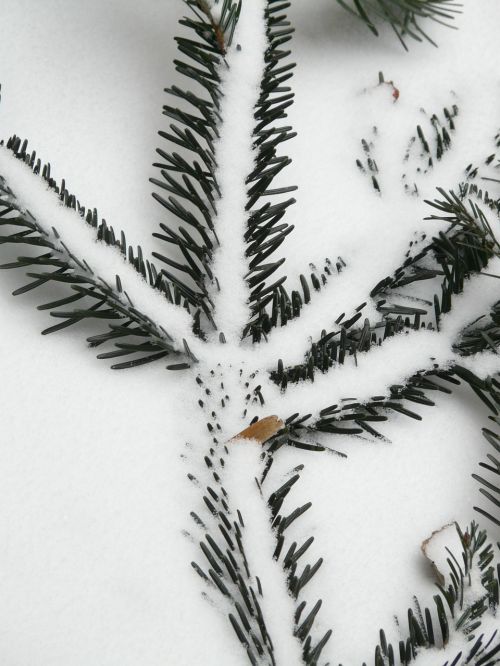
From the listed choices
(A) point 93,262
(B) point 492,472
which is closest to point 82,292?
(A) point 93,262

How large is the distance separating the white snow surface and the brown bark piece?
0.01 meters

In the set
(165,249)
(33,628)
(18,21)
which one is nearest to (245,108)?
(165,249)

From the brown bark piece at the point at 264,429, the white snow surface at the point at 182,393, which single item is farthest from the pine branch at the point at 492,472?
the brown bark piece at the point at 264,429

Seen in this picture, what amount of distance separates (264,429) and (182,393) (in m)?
0.06

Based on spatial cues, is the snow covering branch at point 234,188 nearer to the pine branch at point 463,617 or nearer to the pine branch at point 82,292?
the pine branch at point 82,292

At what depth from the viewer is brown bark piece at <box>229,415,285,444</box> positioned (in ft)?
1.35

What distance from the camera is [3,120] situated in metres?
0.51

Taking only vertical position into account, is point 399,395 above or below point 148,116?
below

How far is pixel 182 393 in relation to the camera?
0.44m

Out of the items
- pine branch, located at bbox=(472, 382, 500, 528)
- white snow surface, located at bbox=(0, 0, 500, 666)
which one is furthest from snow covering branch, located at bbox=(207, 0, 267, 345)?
pine branch, located at bbox=(472, 382, 500, 528)

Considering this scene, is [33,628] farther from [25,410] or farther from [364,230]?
[364,230]

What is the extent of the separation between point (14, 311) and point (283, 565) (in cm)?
23

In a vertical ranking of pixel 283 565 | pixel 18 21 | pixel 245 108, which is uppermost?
pixel 18 21

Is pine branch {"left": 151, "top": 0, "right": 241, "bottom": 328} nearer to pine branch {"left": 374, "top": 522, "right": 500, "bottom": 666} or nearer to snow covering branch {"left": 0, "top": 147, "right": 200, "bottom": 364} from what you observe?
snow covering branch {"left": 0, "top": 147, "right": 200, "bottom": 364}
